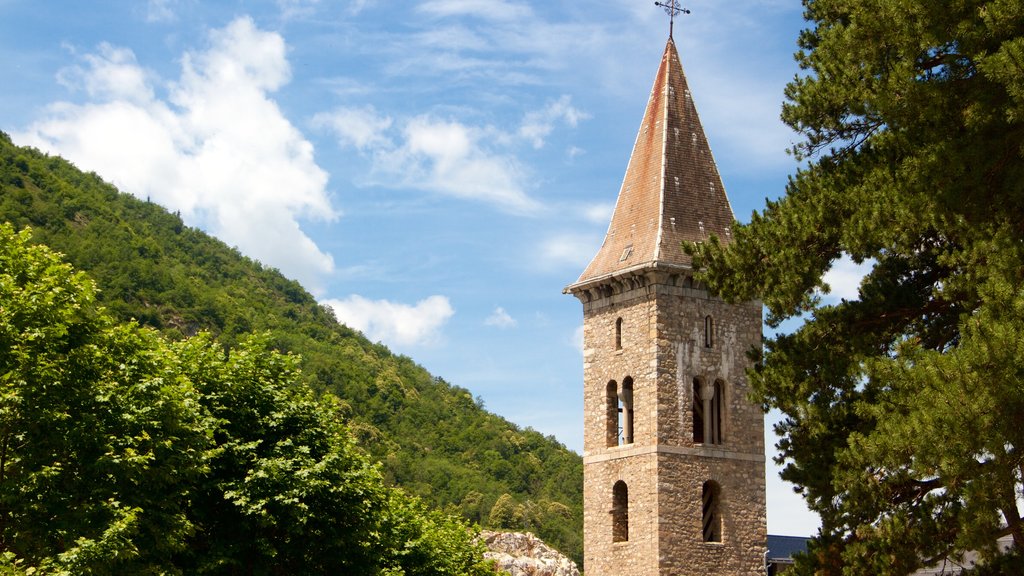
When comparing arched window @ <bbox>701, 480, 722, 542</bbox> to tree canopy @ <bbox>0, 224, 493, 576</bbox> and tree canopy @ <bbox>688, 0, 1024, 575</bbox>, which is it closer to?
tree canopy @ <bbox>0, 224, 493, 576</bbox>

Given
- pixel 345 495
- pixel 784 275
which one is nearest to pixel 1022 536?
pixel 784 275

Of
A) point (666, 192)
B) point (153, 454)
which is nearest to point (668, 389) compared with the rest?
point (666, 192)

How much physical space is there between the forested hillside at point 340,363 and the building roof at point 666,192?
31932 millimetres

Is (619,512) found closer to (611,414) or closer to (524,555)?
(611,414)

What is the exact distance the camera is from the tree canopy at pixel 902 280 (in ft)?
50.0

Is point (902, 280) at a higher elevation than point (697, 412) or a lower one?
lower

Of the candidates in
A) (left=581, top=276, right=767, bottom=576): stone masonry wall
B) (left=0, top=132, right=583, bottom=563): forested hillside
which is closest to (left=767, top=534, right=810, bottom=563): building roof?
(left=581, top=276, right=767, bottom=576): stone masonry wall

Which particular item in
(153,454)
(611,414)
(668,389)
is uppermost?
(668,389)

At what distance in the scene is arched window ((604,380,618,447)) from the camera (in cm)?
3775

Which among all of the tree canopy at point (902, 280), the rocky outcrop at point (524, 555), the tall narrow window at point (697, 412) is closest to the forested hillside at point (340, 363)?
the rocky outcrop at point (524, 555)

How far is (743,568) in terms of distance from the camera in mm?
36125

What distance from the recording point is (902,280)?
65.9ft

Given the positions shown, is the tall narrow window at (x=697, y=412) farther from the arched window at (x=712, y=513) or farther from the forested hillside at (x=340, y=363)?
the forested hillside at (x=340, y=363)

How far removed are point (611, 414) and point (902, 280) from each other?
18.5m
